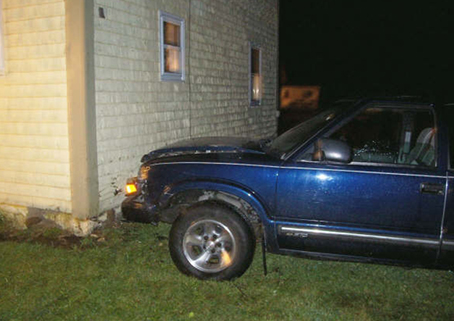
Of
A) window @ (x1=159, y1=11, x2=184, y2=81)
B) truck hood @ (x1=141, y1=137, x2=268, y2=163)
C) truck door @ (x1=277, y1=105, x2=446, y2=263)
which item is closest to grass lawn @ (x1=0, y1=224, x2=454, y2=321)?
truck door @ (x1=277, y1=105, x2=446, y2=263)

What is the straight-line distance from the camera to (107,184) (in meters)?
6.18

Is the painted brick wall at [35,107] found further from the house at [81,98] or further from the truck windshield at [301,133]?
the truck windshield at [301,133]

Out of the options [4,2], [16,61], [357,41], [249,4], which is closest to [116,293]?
[16,61]

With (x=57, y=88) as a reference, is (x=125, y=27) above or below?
above

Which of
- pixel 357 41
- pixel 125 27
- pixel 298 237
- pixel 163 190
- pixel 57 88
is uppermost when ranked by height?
pixel 357 41

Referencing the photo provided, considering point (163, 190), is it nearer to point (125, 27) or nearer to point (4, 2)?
point (125, 27)

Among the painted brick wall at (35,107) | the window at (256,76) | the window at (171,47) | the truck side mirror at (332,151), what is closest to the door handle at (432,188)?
the truck side mirror at (332,151)

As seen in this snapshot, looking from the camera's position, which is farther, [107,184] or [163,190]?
[107,184]

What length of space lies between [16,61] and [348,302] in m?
5.40

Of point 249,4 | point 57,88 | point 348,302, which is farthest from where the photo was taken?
point 249,4

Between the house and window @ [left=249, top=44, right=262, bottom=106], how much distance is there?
14.3ft

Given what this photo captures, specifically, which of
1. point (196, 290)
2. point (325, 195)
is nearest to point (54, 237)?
point (196, 290)

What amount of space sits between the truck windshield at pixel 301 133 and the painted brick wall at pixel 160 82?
2.55 m

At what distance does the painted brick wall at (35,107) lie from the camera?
19.0 ft
